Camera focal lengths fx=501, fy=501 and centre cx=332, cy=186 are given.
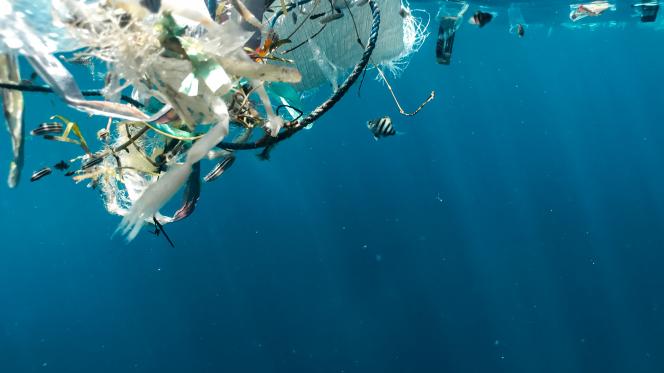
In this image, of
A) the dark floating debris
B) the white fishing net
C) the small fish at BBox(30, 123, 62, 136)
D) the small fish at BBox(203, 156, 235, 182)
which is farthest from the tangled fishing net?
the white fishing net

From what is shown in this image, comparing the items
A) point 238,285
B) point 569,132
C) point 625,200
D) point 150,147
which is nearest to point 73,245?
point 238,285

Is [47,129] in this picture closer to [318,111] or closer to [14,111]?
[14,111]

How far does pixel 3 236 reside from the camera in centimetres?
2972

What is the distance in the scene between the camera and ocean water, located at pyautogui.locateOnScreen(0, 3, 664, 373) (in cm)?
2089

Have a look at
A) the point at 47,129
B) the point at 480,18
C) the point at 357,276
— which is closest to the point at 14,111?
the point at 47,129

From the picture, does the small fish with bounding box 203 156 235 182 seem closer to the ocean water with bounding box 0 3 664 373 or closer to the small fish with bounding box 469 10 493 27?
the small fish with bounding box 469 10 493 27

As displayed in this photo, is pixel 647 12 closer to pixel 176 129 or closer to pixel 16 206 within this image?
pixel 176 129

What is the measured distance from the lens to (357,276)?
22234 millimetres

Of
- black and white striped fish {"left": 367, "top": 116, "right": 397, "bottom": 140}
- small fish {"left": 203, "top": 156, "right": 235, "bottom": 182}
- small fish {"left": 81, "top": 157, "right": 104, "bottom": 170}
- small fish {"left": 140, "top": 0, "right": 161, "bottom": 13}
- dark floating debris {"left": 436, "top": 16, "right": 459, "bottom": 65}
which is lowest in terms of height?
black and white striped fish {"left": 367, "top": 116, "right": 397, "bottom": 140}

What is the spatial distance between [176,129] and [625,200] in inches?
1210

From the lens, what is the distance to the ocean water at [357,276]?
20891 millimetres

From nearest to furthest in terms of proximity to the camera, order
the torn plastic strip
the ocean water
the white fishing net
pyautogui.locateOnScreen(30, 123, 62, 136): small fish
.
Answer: the torn plastic strip
pyautogui.locateOnScreen(30, 123, 62, 136): small fish
the white fishing net
the ocean water

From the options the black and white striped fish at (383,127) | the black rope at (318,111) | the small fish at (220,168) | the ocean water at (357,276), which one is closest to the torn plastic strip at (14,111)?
the black rope at (318,111)

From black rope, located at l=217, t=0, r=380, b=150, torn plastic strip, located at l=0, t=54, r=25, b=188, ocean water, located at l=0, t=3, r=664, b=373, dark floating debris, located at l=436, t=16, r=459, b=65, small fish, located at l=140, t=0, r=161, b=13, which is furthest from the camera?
ocean water, located at l=0, t=3, r=664, b=373
